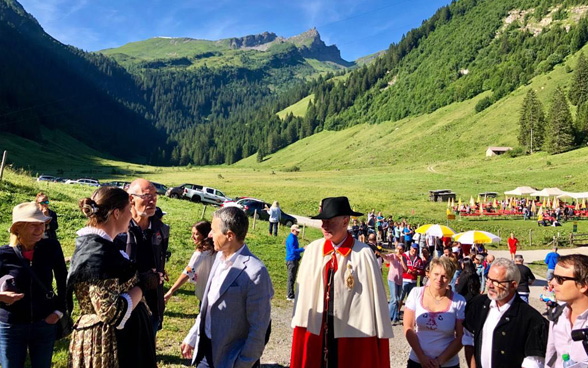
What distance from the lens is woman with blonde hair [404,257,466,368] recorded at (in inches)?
176

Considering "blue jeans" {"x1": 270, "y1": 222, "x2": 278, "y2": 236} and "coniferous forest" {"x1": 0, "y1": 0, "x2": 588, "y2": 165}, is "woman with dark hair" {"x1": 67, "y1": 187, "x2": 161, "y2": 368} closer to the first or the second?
"blue jeans" {"x1": 270, "y1": 222, "x2": 278, "y2": 236}

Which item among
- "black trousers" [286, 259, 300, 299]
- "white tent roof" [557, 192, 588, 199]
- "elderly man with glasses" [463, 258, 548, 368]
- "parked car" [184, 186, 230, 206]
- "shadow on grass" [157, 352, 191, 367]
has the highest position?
"white tent roof" [557, 192, 588, 199]

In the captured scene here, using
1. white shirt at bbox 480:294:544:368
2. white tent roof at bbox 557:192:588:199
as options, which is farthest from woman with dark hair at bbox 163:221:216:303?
white tent roof at bbox 557:192:588:199

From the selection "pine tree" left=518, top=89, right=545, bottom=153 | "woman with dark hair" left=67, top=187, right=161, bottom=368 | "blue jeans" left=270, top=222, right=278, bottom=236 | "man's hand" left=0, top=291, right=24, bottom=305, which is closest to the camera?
"woman with dark hair" left=67, top=187, right=161, bottom=368

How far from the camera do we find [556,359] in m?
3.44

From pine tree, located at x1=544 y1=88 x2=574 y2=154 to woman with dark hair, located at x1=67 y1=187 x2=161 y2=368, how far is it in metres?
91.4

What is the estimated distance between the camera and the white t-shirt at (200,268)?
18.0 feet

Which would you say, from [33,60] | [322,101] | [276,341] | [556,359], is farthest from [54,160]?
[33,60]

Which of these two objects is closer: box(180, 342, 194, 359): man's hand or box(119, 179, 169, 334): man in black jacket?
box(180, 342, 194, 359): man's hand

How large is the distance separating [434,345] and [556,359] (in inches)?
52.4

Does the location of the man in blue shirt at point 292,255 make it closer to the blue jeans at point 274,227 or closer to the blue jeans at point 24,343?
the blue jeans at point 24,343

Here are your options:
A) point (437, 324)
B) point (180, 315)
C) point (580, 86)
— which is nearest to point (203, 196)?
point (180, 315)

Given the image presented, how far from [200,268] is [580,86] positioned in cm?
12010

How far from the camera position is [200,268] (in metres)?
5.55
